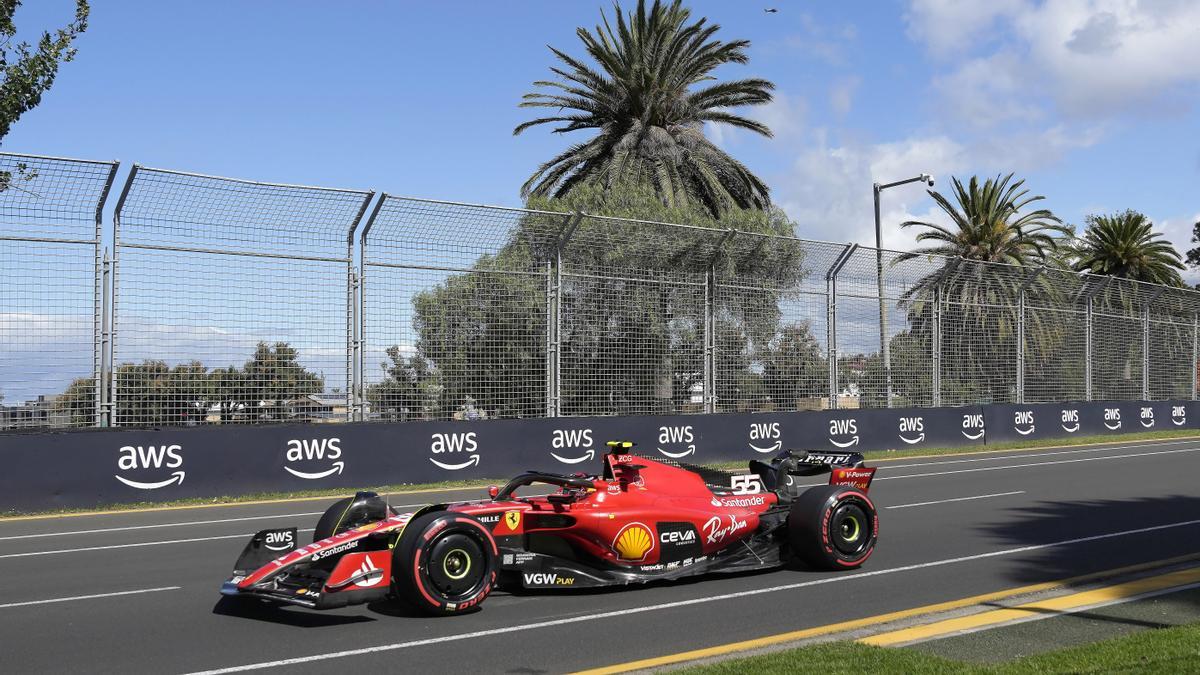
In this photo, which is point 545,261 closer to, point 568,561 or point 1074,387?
point 568,561

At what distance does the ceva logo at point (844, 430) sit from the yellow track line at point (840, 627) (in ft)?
46.6

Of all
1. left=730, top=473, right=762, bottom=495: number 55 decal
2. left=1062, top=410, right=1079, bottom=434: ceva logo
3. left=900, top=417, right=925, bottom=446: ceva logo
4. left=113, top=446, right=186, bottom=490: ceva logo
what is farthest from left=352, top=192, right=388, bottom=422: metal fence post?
left=1062, top=410, right=1079, bottom=434: ceva logo

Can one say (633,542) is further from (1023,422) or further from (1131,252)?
(1131,252)

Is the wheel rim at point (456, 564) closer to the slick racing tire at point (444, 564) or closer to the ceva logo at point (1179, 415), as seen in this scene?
the slick racing tire at point (444, 564)

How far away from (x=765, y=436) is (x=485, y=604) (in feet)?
49.9

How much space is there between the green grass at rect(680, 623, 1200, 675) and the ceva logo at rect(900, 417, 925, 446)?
19.1 meters

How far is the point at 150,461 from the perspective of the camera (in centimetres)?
1534

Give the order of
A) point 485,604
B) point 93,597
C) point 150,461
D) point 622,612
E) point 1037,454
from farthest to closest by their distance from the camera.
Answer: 1. point 1037,454
2. point 150,461
3. point 93,597
4. point 485,604
5. point 622,612

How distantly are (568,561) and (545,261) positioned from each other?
12.6 metres

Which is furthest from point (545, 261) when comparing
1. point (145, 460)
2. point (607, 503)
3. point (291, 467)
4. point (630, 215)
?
point (607, 503)

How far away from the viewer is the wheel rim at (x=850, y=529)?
372 inches

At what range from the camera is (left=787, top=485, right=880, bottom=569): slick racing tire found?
930 cm

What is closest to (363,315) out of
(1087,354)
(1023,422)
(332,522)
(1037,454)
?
(332,522)

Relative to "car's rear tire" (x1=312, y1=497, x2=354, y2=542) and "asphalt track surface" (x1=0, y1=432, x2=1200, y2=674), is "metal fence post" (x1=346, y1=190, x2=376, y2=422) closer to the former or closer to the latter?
"asphalt track surface" (x1=0, y1=432, x2=1200, y2=674)
